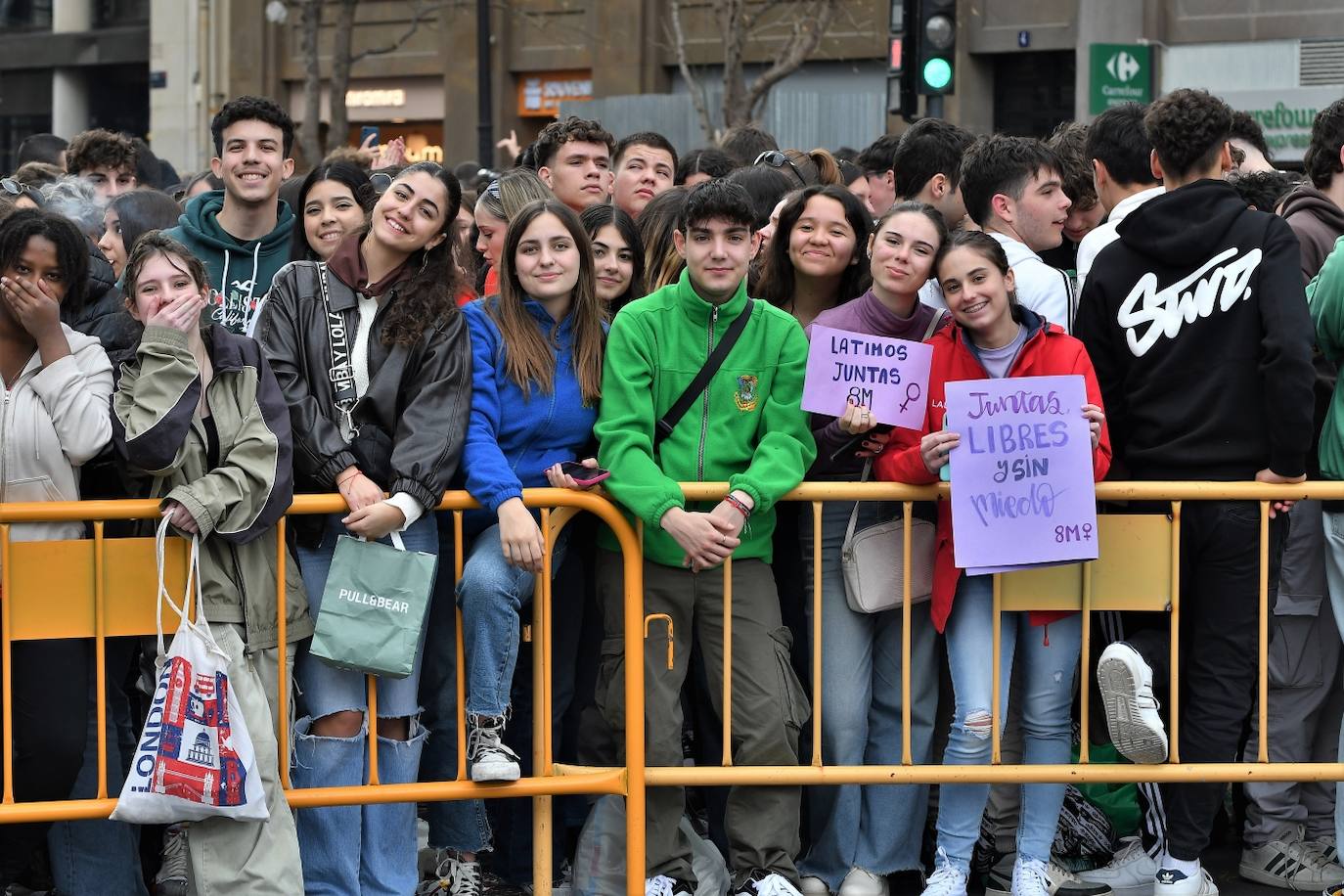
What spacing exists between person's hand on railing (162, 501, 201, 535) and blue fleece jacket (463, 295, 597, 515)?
850 millimetres

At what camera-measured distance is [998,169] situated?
6.19 metres

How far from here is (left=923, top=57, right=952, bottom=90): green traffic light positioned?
13.4 meters

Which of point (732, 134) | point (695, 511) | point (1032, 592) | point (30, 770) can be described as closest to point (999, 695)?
point (1032, 592)

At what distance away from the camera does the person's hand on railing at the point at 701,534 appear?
526 cm

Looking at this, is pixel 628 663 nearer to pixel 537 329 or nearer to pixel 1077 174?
pixel 537 329

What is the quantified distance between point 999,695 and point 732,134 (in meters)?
5.31

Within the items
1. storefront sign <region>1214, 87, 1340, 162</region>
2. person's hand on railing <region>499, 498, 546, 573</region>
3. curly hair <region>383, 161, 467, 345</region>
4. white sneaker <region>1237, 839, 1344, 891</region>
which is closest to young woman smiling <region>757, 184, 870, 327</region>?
curly hair <region>383, 161, 467, 345</region>

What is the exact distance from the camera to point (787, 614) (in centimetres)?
589

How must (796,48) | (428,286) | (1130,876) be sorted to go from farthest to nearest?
1. (796,48)
2. (1130,876)
3. (428,286)

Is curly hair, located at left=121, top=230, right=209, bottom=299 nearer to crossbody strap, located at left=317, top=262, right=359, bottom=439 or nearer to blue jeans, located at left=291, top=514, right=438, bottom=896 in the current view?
crossbody strap, located at left=317, top=262, right=359, bottom=439

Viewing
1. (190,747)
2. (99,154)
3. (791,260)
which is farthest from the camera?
(99,154)

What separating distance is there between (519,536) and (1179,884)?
8.08 ft

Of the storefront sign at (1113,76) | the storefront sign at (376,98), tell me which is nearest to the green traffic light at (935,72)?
the storefront sign at (1113,76)

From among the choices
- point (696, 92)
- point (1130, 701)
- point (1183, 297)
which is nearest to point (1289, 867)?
point (1130, 701)
